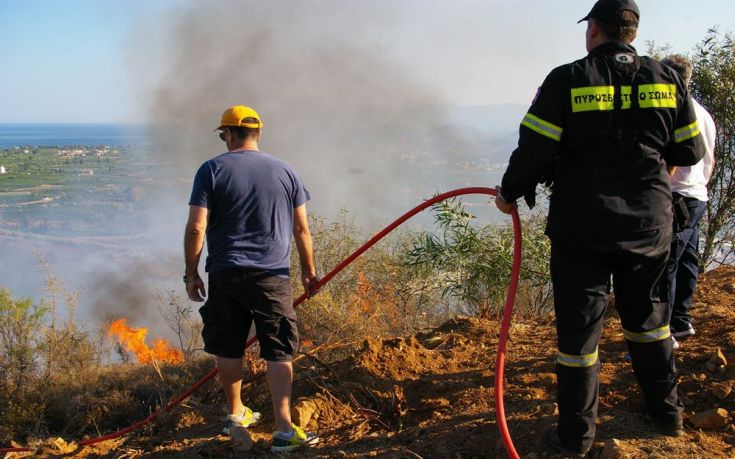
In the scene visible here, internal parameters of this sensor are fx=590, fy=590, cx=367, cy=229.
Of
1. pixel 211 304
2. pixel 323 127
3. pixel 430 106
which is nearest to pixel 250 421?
pixel 211 304

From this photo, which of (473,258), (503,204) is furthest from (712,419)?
(473,258)

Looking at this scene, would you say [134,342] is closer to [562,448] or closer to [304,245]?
[304,245]

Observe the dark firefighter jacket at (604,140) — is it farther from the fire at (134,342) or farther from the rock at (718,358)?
the fire at (134,342)

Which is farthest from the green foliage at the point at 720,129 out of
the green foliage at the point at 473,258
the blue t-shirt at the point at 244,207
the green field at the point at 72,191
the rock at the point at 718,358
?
the green field at the point at 72,191

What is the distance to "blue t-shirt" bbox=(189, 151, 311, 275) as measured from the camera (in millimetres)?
3451

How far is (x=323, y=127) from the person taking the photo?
52531 millimetres

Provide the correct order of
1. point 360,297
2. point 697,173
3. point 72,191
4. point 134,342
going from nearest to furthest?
point 697,173 < point 360,297 < point 134,342 < point 72,191

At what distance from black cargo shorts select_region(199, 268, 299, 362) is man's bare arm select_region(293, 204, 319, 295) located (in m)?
0.26

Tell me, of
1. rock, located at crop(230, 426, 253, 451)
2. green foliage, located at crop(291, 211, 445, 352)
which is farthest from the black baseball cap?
green foliage, located at crop(291, 211, 445, 352)

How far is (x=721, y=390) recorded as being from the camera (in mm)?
3186

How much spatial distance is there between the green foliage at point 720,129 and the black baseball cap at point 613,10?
496 centimetres

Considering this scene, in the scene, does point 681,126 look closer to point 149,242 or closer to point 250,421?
point 250,421

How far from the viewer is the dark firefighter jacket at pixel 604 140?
8.68 ft

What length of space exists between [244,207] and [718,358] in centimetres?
299
